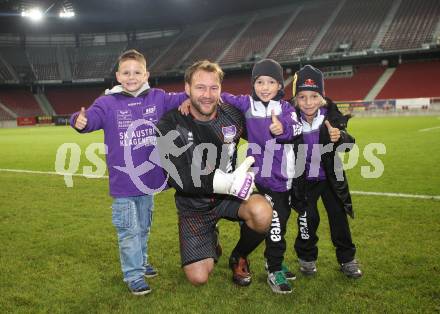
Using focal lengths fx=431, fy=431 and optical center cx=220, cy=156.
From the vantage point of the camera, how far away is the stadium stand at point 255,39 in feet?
142

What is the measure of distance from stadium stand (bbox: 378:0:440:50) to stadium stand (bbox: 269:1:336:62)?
23.9ft

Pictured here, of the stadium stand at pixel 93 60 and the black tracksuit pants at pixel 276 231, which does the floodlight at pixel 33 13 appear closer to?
the stadium stand at pixel 93 60

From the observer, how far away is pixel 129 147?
140 inches

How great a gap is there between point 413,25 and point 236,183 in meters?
38.4

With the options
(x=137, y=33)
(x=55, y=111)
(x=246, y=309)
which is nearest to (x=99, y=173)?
(x=246, y=309)

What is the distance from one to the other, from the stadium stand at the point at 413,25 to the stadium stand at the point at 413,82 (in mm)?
2148

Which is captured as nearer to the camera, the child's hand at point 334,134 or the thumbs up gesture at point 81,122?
the thumbs up gesture at point 81,122

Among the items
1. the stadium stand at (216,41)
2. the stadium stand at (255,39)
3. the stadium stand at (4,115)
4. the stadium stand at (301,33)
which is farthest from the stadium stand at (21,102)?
the stadium stand at (301,33)

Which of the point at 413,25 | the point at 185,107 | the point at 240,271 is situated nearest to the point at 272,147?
the point at 185,107

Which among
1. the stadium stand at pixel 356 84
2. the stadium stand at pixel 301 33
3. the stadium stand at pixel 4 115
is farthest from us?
the stadium stand at pixel 4 115

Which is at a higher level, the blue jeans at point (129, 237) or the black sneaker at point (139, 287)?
the blue jeans at point (129, 237)

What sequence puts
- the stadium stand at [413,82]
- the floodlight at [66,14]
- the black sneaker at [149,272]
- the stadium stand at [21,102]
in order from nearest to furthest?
the black sneaker at [149,272] < the stadium stand at [413,82] < the floodlight at [66,14] < the stadium stand at [21,102]

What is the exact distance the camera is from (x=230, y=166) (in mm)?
3682

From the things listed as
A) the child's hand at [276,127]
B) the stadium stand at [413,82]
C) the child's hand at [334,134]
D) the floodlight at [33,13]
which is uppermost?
the floodlight at [33,13]
